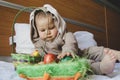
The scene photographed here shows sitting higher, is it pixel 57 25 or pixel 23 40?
pixel 57 25

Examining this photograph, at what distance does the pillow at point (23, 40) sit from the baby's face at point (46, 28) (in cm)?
26

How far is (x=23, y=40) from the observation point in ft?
4.13

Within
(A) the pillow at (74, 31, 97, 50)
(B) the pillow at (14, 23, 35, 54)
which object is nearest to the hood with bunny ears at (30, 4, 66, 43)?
(B) the pillow at (14, 23, 35, 54)

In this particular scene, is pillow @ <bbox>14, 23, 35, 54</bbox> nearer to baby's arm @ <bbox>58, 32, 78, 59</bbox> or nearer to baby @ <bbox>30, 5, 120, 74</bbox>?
baby @ <bbox>30, 5, 120, 74</bbox>

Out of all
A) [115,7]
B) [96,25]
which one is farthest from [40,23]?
[115,7]

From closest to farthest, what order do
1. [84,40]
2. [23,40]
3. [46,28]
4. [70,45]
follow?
[70,45] → [46,28] → [23,40] → [84,40]

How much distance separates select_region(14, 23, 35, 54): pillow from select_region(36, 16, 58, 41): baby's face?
26 centimetres

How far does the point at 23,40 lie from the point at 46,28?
1.10ft

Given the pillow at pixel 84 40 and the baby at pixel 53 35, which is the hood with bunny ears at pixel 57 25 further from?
the pillow at pixel 84 40

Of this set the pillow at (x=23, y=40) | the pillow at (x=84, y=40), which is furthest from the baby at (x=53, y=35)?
the pillow at (x=84, y=40)

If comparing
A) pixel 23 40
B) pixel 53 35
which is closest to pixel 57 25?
pixel 53 35

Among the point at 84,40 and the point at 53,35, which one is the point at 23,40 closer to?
the point at 53,35

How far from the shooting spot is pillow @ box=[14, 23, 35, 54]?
4.09ft

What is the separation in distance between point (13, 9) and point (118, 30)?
189cm
